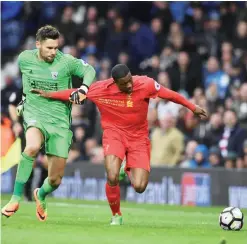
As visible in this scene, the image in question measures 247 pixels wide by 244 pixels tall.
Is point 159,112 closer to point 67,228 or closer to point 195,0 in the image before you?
point 195,0

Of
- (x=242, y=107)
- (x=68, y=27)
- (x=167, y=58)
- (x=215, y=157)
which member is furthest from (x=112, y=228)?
(x=68, y=27)

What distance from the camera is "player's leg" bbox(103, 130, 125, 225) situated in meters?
13.1

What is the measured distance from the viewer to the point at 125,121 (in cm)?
1366

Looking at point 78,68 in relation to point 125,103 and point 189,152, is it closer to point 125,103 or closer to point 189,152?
point 125,103

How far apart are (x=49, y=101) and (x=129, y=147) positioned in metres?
1.26

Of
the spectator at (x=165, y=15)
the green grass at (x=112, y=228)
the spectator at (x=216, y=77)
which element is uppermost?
the spectator at (x=165, y=15)

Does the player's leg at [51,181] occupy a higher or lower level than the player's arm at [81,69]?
lower

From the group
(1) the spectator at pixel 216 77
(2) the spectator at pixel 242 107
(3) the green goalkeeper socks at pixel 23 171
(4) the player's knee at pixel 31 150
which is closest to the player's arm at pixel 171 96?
(4) the player's knee at pixel 31 150

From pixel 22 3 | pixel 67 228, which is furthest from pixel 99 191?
pixel 67 228

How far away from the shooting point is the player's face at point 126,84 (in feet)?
42.9

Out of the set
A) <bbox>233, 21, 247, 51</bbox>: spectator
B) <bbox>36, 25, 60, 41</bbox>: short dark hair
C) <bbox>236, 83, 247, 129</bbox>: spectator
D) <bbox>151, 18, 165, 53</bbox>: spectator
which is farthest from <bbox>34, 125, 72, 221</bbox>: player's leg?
<bbox>151, 18, 165, 53</bbox>: spectator

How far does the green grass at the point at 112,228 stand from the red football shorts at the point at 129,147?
801 mm

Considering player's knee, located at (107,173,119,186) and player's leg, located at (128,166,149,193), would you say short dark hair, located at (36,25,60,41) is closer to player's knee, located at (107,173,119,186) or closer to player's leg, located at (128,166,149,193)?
player's knee, located at (107,173,119,186)

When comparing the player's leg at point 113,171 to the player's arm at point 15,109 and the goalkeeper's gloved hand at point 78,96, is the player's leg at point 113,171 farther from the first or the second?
the player's arm at point 15,109
